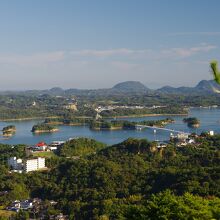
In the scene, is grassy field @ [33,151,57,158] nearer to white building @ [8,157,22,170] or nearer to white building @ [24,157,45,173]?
white building @ [8,157,22,170]

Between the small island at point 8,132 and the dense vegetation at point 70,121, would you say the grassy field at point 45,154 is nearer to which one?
the small island at point 8,132

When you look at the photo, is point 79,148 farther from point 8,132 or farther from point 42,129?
Result: point 42,129

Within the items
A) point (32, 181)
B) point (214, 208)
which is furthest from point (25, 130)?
point (214, 208)

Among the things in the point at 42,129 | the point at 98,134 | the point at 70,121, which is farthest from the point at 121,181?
the point at 70,121

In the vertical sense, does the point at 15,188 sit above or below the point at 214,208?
below

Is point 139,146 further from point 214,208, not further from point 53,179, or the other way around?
point 214,208
